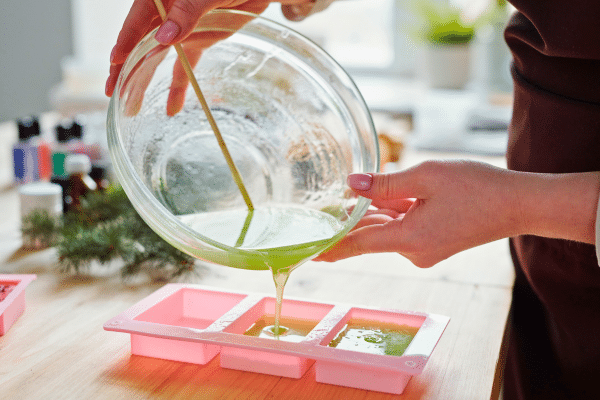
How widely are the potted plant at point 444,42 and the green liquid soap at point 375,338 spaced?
242cm

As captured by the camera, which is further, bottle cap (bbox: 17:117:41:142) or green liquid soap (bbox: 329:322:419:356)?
bottle cap (bbox: 17:117:41:142)

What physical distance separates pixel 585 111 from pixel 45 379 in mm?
760

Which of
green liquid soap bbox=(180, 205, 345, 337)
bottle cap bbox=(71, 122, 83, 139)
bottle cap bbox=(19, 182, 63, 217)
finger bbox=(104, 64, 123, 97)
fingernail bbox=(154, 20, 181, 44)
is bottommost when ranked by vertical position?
bottle cap bbox=(19, 182, 63, 217)

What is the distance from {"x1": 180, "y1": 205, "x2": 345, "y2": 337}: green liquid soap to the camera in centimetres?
72

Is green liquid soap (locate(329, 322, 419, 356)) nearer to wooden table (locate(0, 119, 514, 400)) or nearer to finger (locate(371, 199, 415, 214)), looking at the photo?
wooden table (locate(0, 119, 514, 400))

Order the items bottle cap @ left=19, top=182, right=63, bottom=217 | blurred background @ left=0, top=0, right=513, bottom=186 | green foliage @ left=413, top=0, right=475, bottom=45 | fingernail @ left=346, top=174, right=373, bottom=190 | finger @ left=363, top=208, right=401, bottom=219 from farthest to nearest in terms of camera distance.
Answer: green foliage @ left=413, top=0, right=475, bottom=45, blurred background @ left=0, top=0, right=513, bottom=186, bottle cap @ left=19, top=182, right=63, bottom=217, finger @ left=363, top=208, right=401, bottom=219, fingernail @ left=346, top=174, right=373, bottom=190

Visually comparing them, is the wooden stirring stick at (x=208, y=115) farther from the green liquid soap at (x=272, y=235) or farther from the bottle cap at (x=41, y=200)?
the bottle cap at (x=41, y=200)

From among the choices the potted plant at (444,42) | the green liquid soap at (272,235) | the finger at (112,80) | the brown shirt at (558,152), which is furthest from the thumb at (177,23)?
the potted plant at (444,42)

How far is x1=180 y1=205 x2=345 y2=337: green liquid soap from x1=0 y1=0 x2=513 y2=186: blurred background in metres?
0.83

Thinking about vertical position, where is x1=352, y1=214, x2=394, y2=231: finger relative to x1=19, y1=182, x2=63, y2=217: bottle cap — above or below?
above

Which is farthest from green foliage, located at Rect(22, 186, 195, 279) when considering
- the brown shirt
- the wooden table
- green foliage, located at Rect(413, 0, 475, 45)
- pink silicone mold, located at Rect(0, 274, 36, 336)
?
green foliage, located at Rect(413, 0, 475, 45)

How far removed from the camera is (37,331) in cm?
84

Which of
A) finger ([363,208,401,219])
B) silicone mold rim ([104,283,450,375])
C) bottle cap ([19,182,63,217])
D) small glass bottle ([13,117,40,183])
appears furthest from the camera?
small glass bottle ([13,117,40,183])

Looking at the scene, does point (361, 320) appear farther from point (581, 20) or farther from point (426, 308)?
point (581, 20)
